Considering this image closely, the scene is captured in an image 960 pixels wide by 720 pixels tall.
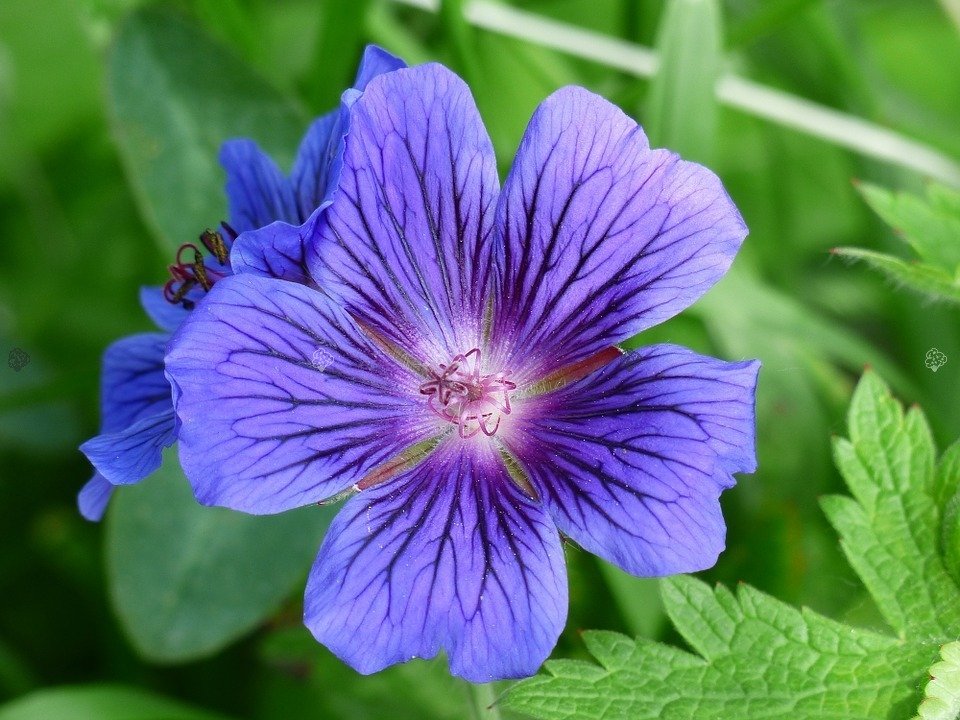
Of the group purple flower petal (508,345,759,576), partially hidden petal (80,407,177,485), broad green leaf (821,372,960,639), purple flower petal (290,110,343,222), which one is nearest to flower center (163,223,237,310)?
purple flower petal (290,110,343,222)

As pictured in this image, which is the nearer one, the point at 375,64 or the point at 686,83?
the point at 375,64

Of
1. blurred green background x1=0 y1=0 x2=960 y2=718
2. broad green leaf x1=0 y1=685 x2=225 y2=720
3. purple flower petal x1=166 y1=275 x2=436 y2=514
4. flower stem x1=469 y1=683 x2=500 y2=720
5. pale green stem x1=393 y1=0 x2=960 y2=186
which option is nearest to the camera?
purple flower petal x1=166 y1=275 x2=436 y2=514

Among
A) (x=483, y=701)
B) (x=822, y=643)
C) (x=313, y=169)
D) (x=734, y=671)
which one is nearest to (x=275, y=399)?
(x=313, y=169)

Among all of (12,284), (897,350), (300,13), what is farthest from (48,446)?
(897,350)

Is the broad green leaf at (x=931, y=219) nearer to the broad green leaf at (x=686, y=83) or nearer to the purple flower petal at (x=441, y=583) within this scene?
the broad green leaf at (x=686, y=83)

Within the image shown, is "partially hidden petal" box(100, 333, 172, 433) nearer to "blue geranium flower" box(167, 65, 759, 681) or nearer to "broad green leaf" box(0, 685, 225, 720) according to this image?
"blue geranium flower" box(167, 65, 759, 681)

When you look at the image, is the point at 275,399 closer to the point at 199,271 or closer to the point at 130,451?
the point at 130,451
